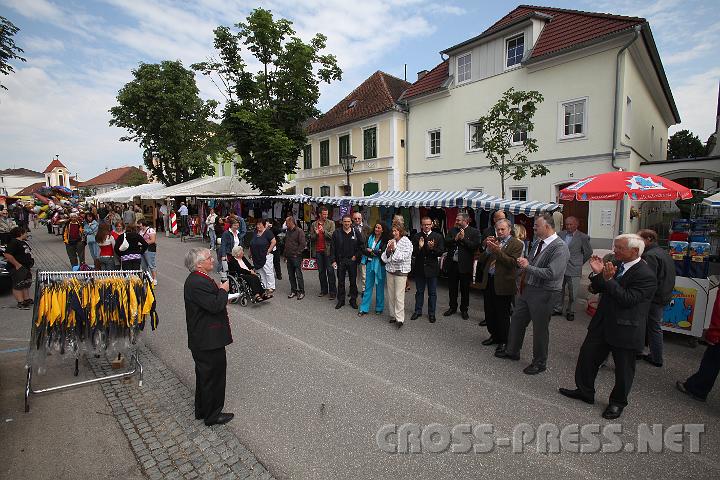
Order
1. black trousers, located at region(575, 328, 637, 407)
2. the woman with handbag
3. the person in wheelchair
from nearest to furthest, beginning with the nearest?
black trousers, located at region(575, 328, 637, 407)
the woman with handbag
the person in wheelchair

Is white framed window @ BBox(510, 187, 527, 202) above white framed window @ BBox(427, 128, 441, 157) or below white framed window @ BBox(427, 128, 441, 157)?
below

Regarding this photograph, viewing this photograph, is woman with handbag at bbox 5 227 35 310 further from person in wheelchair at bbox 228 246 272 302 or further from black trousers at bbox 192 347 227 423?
black trousers at bbox 192 347 227 423

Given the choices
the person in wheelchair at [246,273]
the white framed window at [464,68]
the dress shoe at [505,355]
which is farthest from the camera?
the white framed window at [464,68]

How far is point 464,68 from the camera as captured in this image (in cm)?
1772

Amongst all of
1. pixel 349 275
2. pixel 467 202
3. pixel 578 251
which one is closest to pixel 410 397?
pixel 349 275

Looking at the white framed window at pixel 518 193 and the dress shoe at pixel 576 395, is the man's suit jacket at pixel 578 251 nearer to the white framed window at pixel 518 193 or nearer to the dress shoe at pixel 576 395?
the dress shoe at pixel 576 395

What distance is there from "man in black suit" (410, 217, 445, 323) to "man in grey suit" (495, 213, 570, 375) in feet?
6.22

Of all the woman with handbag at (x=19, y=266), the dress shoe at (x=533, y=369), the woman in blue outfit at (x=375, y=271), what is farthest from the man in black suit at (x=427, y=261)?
the woman with handbag at (x=19, y=266)

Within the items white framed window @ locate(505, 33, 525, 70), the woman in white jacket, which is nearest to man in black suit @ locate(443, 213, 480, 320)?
the woman in white jacket

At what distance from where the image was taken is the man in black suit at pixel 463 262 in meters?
6.46

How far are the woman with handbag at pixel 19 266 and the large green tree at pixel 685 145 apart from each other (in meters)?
58.9

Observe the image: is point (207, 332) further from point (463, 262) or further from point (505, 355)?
point (463, 262)

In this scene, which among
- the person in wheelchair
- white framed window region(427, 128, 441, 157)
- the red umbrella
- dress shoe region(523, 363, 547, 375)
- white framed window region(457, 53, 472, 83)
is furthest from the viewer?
white framed window region(427, 128, 441, 157)

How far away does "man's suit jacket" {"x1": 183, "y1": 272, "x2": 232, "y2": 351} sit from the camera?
10.5 feet
